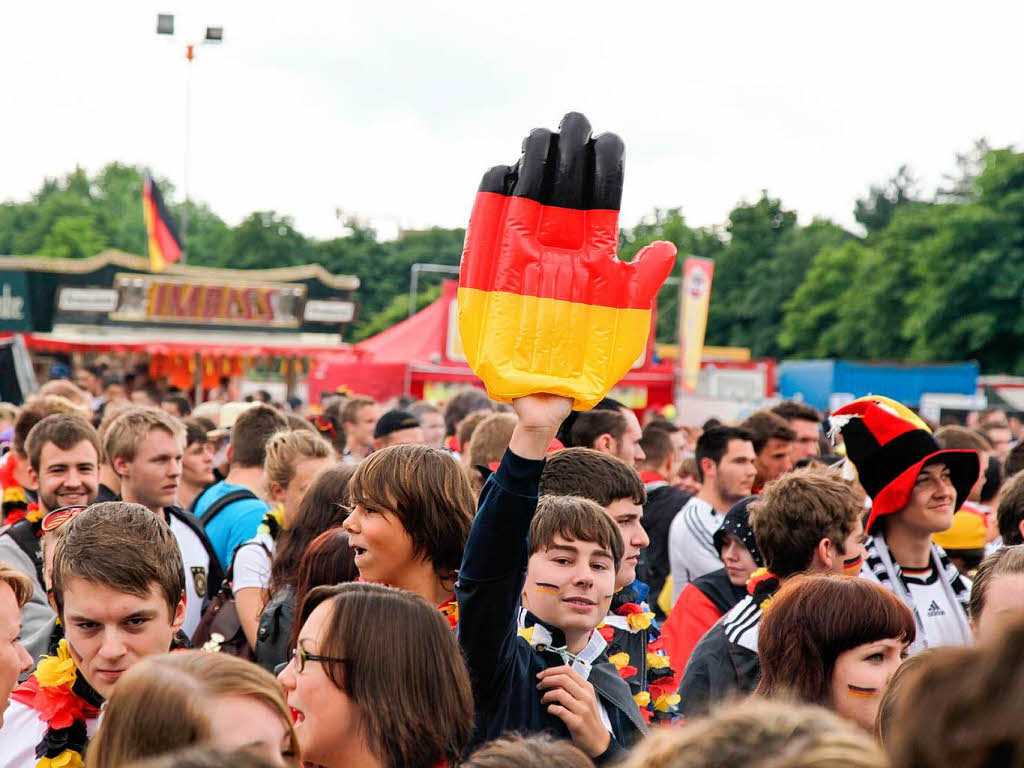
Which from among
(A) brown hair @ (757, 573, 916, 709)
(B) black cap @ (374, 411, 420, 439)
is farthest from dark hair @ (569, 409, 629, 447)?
(A) brown hair @ (757, 573, 916, 709)

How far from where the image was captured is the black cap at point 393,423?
8180 millimetres

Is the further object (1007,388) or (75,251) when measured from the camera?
(75,251)

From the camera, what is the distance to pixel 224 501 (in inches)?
244

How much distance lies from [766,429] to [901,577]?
2608mm

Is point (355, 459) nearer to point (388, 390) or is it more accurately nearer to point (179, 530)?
point (179, 530)

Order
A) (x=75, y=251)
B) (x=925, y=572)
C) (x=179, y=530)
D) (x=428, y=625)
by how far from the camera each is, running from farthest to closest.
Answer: (x=75, y=251)
(x=179, y=530)
(x=925, y=572)
(x=428, y=625)

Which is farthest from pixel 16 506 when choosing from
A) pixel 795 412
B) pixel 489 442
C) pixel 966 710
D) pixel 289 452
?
pixel 966 710

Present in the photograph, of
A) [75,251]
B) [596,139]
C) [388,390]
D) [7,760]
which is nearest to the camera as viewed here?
[596,139]

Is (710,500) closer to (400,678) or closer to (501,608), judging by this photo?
(501,608)

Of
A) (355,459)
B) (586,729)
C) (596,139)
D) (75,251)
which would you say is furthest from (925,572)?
(75,251)

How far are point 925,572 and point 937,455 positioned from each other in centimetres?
50

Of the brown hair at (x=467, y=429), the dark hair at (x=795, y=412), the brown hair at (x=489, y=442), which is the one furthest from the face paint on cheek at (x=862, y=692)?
the dark hair at (x=795, y=412)

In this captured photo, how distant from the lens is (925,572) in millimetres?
4961

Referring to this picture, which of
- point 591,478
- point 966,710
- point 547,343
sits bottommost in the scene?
point 591,478
